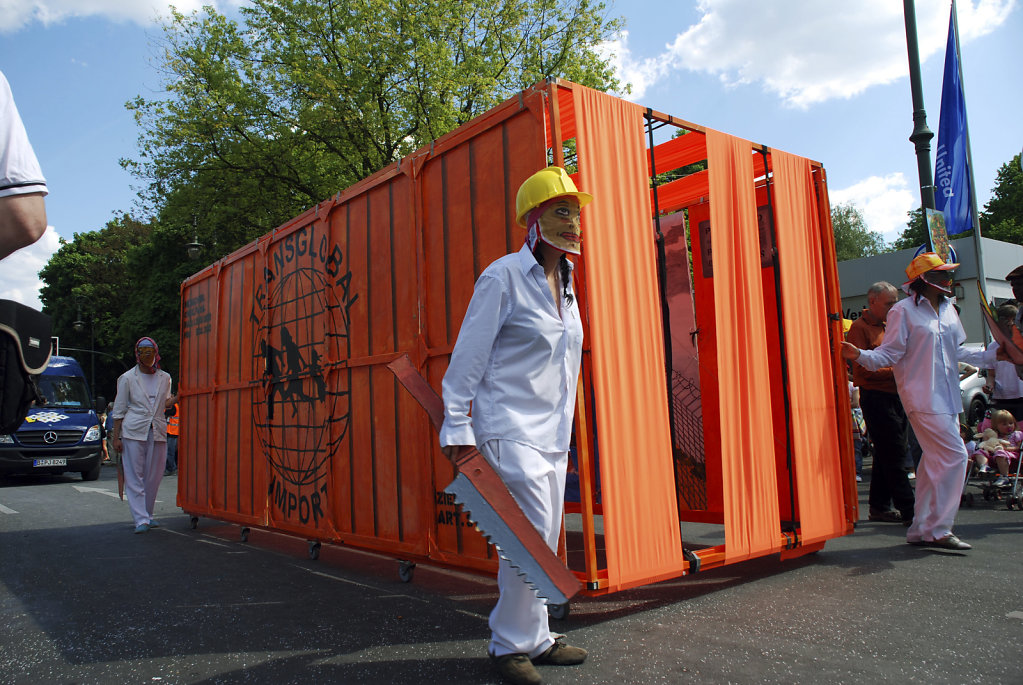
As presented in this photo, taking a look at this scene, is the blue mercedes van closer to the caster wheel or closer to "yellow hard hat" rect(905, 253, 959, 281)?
the caster wheel

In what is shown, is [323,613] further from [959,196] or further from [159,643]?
[959,196]

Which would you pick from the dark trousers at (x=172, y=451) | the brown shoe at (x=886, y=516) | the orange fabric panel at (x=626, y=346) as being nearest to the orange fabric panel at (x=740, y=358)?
the orange fabric panel at (x=626, y=346)

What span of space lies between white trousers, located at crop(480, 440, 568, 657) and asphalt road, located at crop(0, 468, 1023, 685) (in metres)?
0.20

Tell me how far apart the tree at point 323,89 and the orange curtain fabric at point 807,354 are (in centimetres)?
1226

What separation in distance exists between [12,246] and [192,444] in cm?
745

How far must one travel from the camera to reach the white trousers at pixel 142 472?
8.17 meters

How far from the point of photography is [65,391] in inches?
674

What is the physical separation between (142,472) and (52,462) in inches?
358

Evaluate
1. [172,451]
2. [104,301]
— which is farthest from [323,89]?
[104,301]

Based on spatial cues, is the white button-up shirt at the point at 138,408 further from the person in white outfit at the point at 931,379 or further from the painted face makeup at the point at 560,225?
the person in white outfit at the point at 931,379

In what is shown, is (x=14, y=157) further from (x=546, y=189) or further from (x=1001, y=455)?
(x=1001, y=455)

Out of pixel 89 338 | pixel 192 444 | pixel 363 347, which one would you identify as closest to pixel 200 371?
pixel 192 444

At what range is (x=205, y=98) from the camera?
17.3 m

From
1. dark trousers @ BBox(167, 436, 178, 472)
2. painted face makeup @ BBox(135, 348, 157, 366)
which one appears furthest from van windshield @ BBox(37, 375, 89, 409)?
painted face makeup @ BBox(135, 348, 157, 366)
